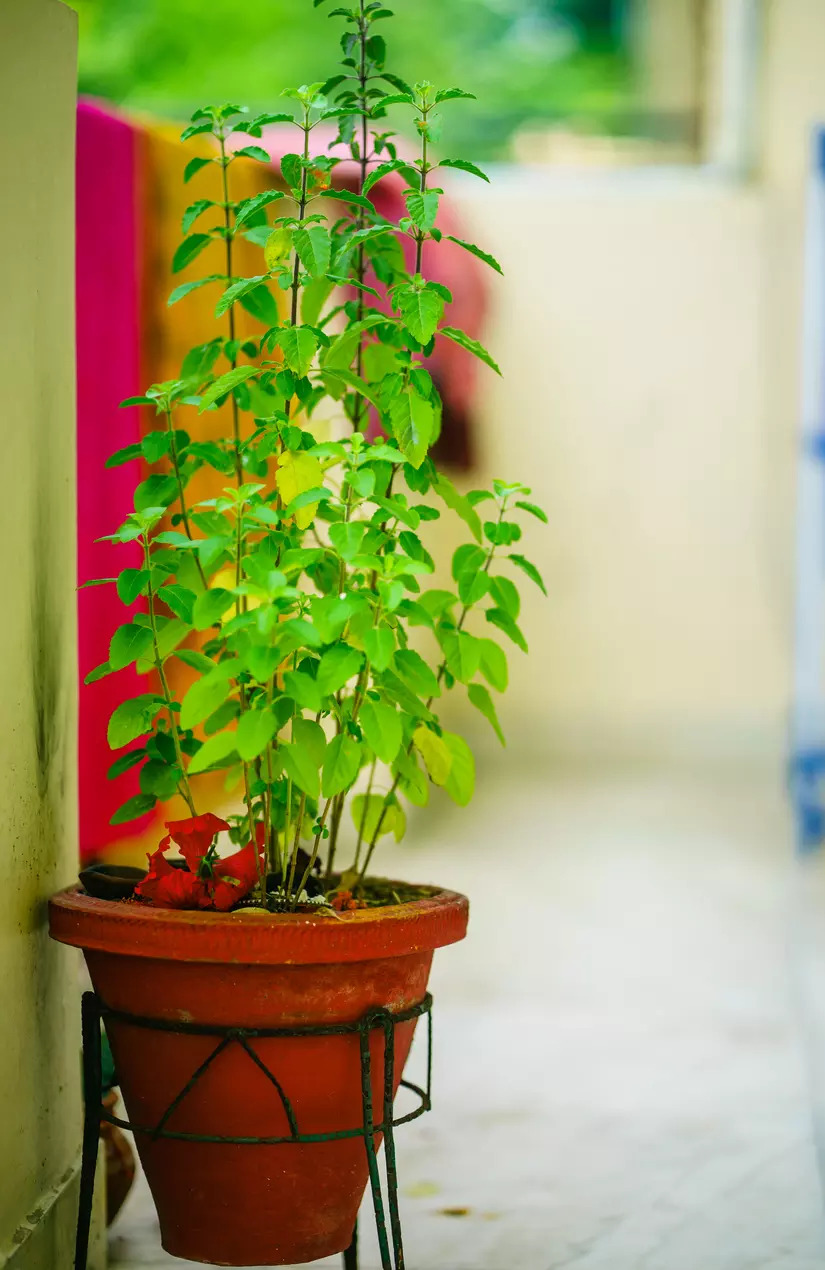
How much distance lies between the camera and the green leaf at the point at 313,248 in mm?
1033

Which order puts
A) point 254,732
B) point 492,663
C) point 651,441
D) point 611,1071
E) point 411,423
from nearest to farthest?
1. point 254,732
2. point 411,423
3. point 492,663
4. point 611,1071
5. point 651,441

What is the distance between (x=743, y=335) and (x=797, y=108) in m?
0.68

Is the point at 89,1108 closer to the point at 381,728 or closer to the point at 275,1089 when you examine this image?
the point at 275,1089

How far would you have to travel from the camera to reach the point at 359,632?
1.04 m

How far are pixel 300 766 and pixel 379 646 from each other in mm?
110

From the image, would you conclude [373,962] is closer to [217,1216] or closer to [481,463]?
[217,1216]

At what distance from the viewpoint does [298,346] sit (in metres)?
1.05

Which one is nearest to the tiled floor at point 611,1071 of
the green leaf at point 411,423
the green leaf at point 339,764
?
the green leaf at point 339,764

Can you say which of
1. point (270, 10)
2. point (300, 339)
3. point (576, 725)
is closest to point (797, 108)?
point (576, 725)

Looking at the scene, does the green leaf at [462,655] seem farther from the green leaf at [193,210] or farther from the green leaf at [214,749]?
the green leaf at [193,210]

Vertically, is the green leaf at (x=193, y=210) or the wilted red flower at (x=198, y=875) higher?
the green leaf at (x=193, y=210)

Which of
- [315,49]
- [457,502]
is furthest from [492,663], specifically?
[315,49]

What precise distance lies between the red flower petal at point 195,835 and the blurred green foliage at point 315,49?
6919mm

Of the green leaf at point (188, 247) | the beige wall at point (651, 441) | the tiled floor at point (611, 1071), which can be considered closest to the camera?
the green leaf at point (188, 247)
